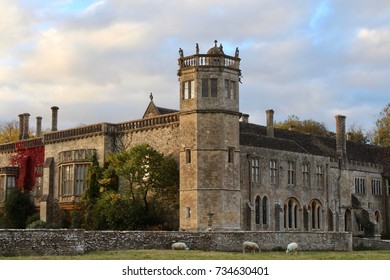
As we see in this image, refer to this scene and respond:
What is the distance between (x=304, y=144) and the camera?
52969mm

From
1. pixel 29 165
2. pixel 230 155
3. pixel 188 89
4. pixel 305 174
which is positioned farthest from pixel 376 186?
pixel 29 165

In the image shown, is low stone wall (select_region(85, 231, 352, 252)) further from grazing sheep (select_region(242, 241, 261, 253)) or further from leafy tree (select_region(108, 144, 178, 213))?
leafy tree (select_region(108, 144, 178, 213))

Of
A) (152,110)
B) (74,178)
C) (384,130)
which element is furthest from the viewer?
(384,130)

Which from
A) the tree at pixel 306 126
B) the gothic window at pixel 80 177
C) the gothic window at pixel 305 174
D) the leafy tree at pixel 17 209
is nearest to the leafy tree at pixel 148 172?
the gothic window at pixel 80 177

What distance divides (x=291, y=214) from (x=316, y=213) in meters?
3.21

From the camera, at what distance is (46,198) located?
50.2m

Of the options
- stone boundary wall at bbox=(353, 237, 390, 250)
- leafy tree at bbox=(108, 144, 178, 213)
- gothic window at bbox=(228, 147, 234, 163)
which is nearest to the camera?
gothic window at bbox=(228, 147, 234, 163)

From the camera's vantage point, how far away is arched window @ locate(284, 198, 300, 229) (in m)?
47.7

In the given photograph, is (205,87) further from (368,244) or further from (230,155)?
(368,244)

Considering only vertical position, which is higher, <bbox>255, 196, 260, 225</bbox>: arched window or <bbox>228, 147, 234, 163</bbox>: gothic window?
<bbox>228, 147, 234, 163</bbox>: gothic window

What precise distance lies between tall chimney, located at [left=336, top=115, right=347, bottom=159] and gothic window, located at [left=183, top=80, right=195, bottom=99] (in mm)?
18196

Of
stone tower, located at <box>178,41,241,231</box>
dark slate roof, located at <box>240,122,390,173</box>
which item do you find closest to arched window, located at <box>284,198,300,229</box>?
dark slate roof, located at <box>240,122,390,173</box>
